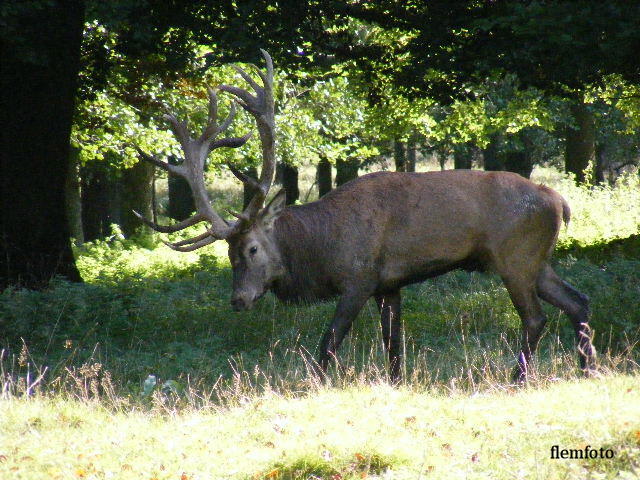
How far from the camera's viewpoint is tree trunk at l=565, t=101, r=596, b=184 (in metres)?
22.5

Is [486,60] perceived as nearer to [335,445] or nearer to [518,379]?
[518,379]

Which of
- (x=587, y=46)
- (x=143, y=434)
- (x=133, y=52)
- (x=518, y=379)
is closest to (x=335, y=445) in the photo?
(x=143, y=434)

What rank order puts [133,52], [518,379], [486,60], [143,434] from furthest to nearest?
1. [133,52]
2. [486,60]
3. [518,379]
4. [143,434]

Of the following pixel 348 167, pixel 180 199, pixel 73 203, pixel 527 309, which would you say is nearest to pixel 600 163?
pixel 348 167

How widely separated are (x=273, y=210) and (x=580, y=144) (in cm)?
1677

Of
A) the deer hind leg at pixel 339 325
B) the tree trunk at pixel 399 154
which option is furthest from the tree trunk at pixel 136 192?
the deer hind leg at pixel 339 325

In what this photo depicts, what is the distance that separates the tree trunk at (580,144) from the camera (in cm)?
2252

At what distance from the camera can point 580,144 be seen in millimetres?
23016

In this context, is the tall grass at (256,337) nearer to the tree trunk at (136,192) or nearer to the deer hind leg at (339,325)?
the deer hind leg at (339,325)

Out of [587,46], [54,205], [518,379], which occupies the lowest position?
[518,379]

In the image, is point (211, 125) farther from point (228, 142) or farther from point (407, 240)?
point (407, 240)

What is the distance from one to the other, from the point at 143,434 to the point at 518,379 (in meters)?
3.43

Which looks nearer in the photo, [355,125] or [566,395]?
[566,395]

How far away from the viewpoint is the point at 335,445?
518 centimetres
